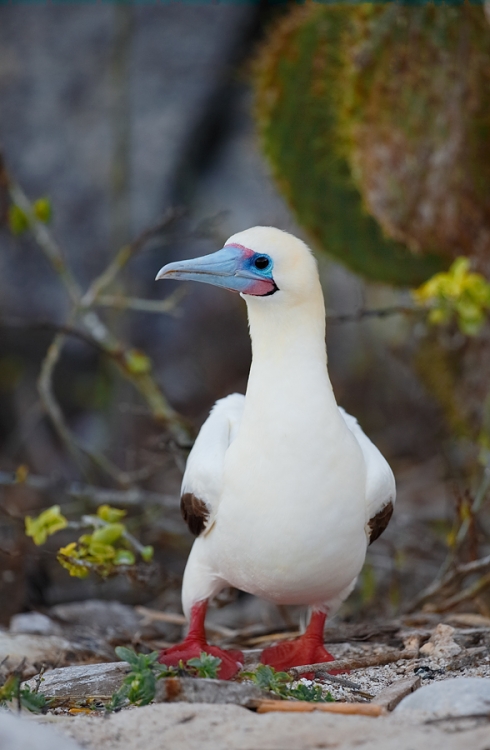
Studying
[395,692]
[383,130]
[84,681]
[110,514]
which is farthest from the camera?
[383,130]

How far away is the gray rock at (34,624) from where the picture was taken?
14.9 feet

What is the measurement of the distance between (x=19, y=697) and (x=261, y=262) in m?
1.61

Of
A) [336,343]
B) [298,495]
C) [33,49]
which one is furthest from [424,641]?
[33,49]

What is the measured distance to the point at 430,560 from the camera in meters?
6.07

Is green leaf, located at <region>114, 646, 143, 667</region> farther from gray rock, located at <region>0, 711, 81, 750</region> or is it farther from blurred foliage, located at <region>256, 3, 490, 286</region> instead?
blurred foliage, located at <region>256, 3, 490, 286</region>

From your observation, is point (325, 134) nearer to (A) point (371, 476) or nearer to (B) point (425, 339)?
(B) point (425, 339)

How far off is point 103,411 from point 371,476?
21.3ft

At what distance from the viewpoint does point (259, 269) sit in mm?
3246

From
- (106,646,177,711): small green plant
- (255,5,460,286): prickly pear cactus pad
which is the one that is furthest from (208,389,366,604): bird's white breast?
(255,5,460,286): prickly pear cactus pad

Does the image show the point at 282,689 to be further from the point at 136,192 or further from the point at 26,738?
the point at 136,192

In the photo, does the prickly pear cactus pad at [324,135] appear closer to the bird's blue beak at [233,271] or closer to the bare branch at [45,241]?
the bare branch at [45,241]

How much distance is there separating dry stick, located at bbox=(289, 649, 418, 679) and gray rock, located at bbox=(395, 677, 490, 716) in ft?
2.10

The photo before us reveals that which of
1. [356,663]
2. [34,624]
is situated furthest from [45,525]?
[356,663]

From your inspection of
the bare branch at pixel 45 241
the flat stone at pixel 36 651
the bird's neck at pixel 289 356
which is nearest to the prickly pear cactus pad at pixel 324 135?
the bare branch at pixel 45 241
